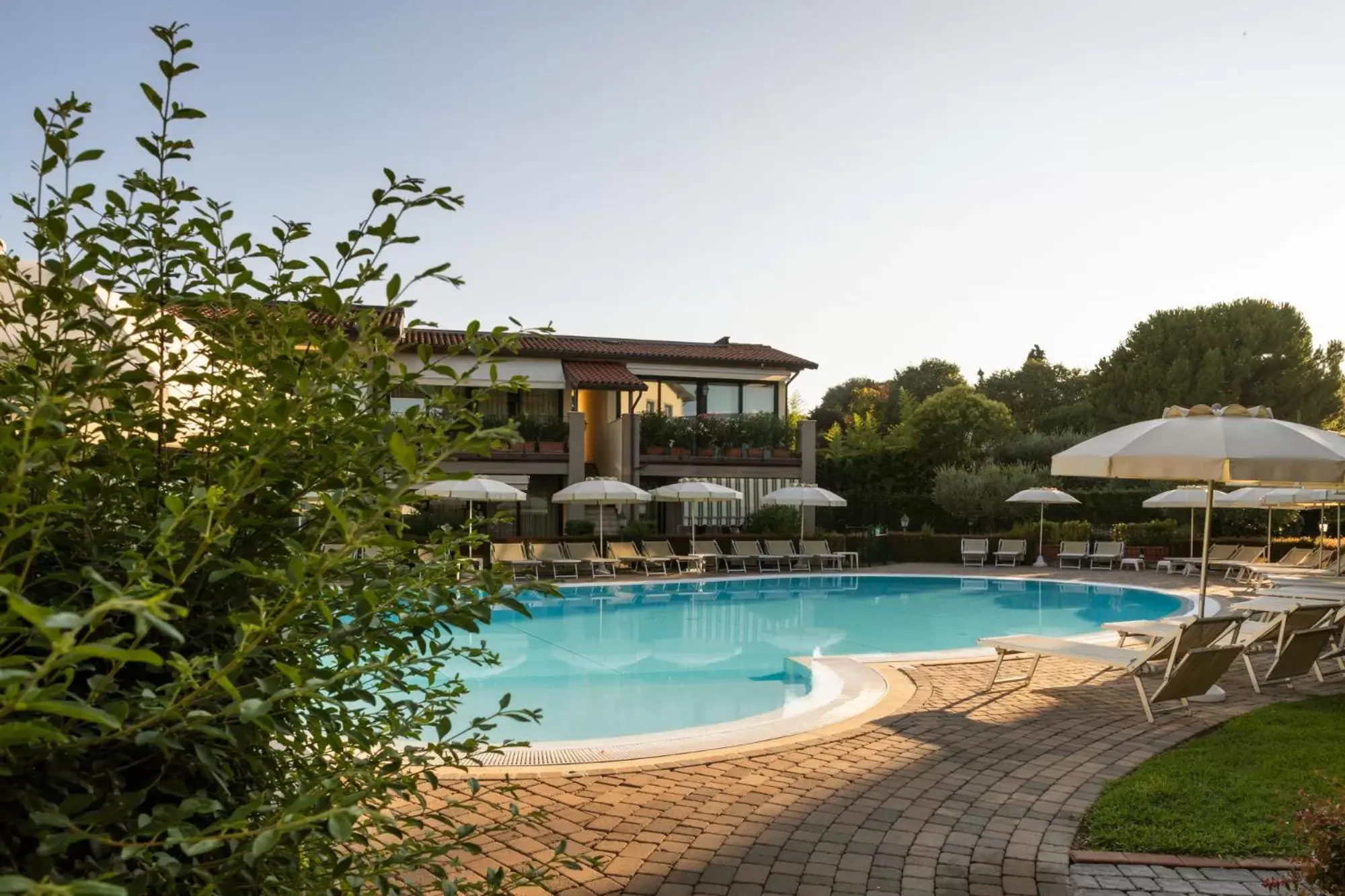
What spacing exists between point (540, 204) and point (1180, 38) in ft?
34.0

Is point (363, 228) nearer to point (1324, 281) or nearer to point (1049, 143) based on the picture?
point (1049, 143)

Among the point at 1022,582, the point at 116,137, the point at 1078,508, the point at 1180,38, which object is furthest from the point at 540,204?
the point at 1078,508

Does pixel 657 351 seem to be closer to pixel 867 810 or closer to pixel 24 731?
pixel 867 810

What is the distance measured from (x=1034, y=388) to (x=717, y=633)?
2065 inches

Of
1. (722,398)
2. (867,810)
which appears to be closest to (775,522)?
(722,398)

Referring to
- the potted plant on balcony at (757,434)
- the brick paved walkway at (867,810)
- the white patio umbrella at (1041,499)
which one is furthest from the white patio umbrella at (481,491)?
the white patio umbrella at (1041,499)

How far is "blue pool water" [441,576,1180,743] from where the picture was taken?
11.1m

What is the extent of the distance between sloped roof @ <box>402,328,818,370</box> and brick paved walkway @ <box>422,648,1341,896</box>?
24.3 m

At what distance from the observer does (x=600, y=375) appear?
102 ft

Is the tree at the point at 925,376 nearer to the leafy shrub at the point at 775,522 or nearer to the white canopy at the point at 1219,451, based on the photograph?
the leafy shrub at the point at 775,522

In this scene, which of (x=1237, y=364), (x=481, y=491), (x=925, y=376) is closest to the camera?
(x=481, y=491)

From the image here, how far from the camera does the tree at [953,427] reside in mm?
38812

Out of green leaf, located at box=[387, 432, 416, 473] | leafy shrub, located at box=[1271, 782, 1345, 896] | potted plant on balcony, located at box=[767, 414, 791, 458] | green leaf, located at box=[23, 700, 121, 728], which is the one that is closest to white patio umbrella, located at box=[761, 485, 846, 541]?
potted plant on balcony, located at box=[767, 414, 791, 458]

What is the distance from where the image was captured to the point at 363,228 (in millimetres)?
2188
